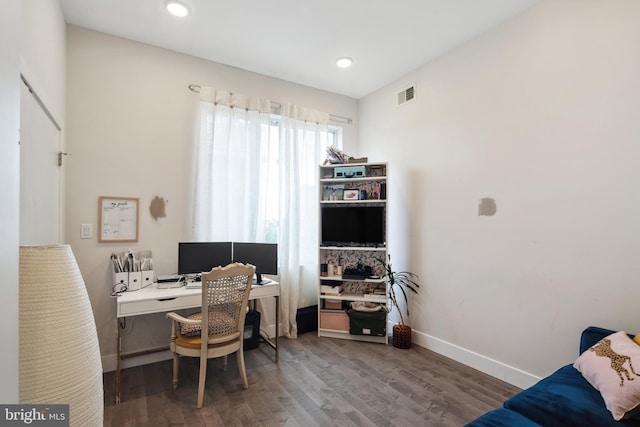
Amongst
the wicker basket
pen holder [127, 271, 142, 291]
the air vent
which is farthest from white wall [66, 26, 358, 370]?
the wicker basket

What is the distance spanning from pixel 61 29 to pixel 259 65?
67.3 inches

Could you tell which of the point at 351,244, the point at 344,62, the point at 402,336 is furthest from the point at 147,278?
the point at 344,62

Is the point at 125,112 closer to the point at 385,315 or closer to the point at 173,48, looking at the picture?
the point at 173,48

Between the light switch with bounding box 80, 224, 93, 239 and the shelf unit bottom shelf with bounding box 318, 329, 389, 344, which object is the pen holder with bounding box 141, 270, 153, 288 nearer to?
the light switch with bounding box 80, 224, 93, 239

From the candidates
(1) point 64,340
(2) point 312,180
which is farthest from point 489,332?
(1) point 64,340

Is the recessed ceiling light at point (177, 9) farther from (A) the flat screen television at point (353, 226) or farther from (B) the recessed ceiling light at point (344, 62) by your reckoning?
(A) the flat screen television at point (353, 226)

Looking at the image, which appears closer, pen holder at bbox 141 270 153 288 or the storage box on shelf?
pen holder at bbox 141 270 153 288

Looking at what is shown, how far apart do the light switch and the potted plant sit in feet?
9.67

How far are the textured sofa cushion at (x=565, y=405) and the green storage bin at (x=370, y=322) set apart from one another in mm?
1735

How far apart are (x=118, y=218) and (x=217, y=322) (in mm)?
1424

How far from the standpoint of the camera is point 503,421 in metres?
1.42

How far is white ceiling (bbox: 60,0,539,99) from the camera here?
2426 mm

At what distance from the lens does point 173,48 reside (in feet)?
9.98

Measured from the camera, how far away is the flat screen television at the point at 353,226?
11.6 feet
